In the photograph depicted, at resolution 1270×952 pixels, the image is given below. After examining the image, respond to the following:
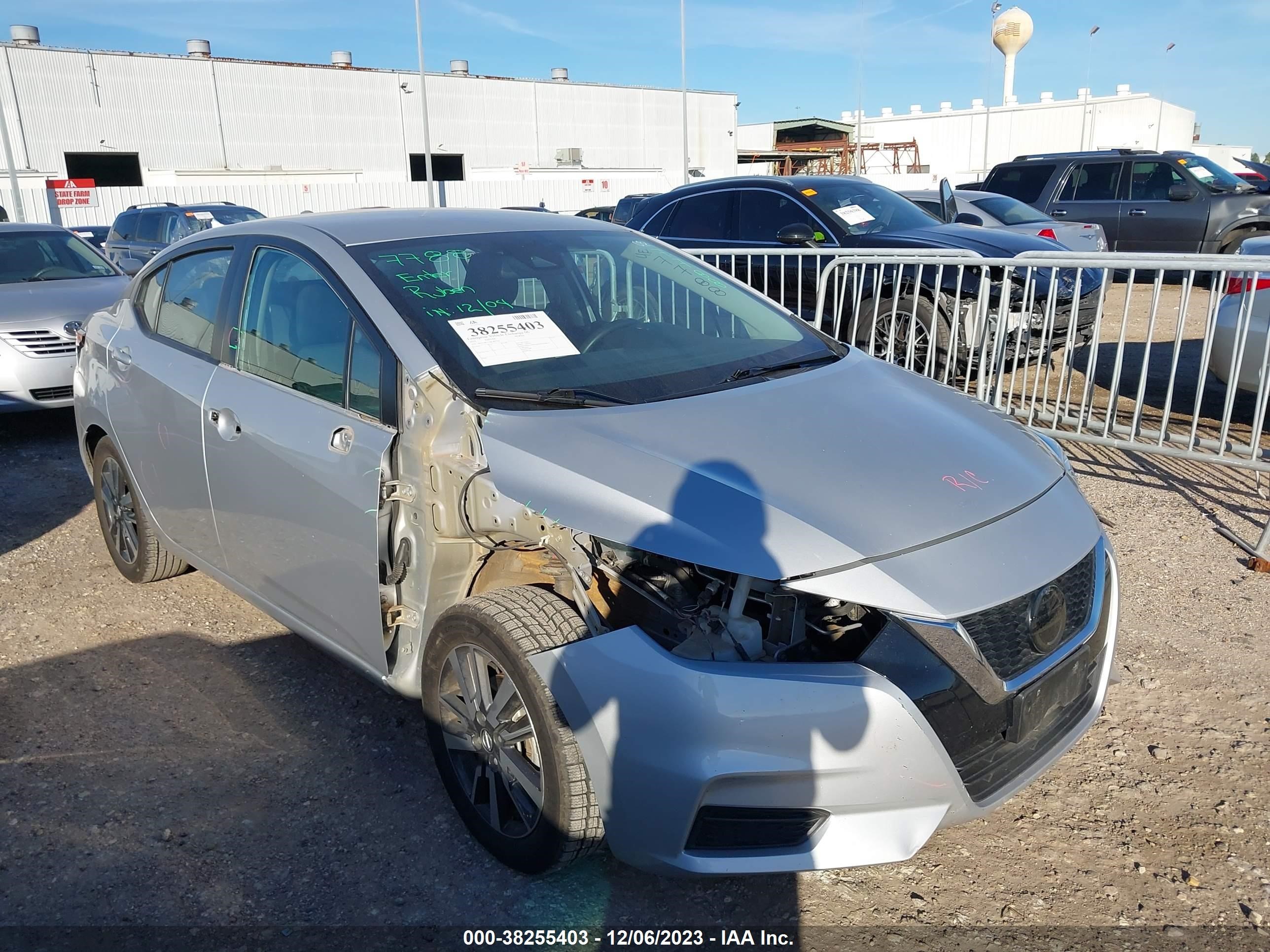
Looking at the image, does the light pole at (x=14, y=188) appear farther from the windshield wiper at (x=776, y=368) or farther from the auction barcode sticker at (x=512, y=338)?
the windshield wiper at (x=776, y=368)

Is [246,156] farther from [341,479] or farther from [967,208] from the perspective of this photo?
[341,479]

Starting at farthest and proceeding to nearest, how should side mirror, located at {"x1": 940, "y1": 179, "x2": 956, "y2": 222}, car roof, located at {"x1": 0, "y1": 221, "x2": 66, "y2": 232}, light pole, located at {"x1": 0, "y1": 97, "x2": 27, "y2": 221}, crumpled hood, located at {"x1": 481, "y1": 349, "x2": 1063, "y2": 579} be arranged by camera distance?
light pole, located at {"x1": 0, "y1": 97, "x2": 27, "y2": 221} < side mirror, located at {"x1": 940, "y1": 179, "x2": 956, "y2": 222} < car roof, located at {"x1": 0, "y1": 221, "x2": 66, "y2": 232} < crumpled hood, located at {"x1": 481, "y1": 349, "x2": 1063, "y2": 579}

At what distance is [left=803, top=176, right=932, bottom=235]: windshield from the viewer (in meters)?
8.61

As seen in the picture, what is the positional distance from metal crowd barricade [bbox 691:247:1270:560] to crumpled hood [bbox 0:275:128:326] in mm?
4981

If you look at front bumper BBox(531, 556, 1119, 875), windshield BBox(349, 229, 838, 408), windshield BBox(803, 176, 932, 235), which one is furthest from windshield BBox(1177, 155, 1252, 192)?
front bumper BBox(531, 556, 1119, 875)

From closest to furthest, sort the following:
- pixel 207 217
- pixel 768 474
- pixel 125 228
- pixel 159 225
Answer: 1. pixel 768 474
2. pixel 207 217
3. pixel 159 225
4. pixel 125 228

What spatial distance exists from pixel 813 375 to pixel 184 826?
241 centimetres

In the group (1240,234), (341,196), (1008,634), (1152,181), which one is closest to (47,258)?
(1008,634)

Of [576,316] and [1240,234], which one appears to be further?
[1240,234]

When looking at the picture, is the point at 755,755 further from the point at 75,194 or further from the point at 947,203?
the point at 75,194

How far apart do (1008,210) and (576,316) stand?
10.9 meters

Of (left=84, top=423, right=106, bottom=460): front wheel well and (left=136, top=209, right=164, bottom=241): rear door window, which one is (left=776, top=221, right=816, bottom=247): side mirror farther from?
(left=136, top=209, right=164, bottom=241): rear door window

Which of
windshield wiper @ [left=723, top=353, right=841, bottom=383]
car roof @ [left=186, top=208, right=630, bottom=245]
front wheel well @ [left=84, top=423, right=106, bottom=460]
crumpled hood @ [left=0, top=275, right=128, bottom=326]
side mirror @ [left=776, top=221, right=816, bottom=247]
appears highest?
car roof @ [left=186, top=208, right=630, bottom=245]

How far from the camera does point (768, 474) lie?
252 cm
